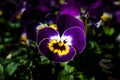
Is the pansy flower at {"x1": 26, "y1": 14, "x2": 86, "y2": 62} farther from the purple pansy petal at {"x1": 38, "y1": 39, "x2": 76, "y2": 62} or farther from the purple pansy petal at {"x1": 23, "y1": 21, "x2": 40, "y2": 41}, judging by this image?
the purple pansy petal at {"x1": 23, "y1": 21, "x2": 40, "y2": 41}

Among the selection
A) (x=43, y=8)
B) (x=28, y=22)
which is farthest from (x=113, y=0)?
(x=28, y=22)

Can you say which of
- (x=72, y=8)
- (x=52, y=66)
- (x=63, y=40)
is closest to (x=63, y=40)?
(x=63, y=40)

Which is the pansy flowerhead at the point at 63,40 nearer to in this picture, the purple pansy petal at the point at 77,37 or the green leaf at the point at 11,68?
the purple pansy petal at the point at 77,37

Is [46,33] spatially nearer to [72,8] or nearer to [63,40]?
[63,40]

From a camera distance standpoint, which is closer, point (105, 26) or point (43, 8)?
point (43, 8)

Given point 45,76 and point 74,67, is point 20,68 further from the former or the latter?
point 74,67

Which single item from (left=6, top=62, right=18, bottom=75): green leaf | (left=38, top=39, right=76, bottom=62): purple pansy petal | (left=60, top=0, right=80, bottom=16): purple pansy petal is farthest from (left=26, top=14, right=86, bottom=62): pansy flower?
(left=60, top=0, right=80, bottom=16): purple pansy petal
